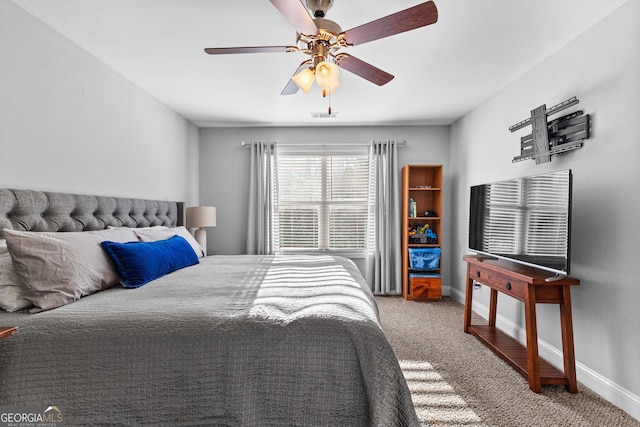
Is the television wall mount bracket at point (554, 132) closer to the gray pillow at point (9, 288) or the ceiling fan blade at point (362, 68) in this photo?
the ceiling fan blade at point (362, 68)

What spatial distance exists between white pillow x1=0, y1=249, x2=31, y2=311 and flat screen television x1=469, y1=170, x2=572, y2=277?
299cm

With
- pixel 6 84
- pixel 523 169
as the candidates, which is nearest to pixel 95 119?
pixel 6 84

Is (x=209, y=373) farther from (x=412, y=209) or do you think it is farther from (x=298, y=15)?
(x=412, y=209)

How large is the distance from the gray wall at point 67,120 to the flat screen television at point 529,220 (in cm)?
334

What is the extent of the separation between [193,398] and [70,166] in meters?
2.03

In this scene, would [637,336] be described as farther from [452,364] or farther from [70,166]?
[70,166]

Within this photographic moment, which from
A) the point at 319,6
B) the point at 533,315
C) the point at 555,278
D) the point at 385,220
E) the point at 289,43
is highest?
the point at 289,43

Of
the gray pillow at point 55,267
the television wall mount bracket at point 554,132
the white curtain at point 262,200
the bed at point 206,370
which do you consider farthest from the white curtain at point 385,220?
the gray pillow at point 55,267

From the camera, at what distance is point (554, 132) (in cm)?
256

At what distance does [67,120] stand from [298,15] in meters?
1.89

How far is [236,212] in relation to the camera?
15.6 feet

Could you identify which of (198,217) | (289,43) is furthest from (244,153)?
(289,43)

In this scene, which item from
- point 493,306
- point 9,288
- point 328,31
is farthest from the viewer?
point 493,306

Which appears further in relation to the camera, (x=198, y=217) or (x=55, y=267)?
(x=198, y=217)
